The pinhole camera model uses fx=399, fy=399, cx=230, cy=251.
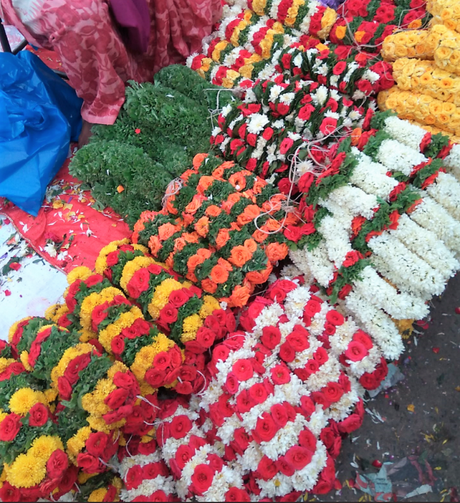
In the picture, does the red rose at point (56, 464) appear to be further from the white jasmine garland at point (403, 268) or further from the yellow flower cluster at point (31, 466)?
the white jasmine garland at point (403, 268)

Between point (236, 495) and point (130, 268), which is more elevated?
point (130, 268)

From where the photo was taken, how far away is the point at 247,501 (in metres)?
1.24

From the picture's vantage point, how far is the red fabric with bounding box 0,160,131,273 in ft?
6.39

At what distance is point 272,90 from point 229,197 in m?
0.54

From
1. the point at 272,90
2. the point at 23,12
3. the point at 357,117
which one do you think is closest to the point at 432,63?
the point at 357,117

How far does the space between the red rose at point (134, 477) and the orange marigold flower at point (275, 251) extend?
891mm

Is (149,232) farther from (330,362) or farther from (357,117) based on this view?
(357,117)

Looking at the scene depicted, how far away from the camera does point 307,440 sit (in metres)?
1.25

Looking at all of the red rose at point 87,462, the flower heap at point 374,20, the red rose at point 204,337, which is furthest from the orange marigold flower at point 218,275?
the flower heap at point 374,20

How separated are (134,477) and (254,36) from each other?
6.86 ft

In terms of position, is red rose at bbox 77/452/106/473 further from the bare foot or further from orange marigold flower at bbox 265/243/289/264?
the bare foot

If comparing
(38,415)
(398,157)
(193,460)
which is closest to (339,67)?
(398,157)

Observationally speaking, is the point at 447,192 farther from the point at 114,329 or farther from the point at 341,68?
the point at 114,329

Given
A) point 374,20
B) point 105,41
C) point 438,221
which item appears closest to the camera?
point 438,221
